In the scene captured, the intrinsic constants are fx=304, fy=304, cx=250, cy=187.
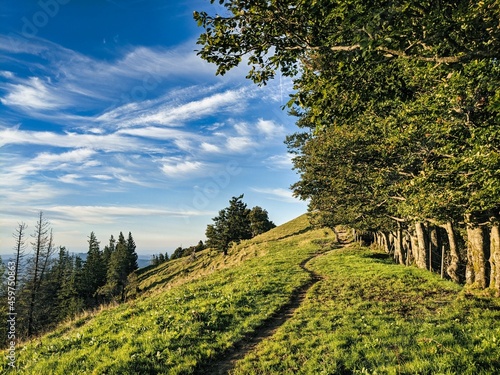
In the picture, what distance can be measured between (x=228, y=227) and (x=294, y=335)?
225 feet

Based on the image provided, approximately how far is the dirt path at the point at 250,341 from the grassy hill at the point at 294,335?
75 mm

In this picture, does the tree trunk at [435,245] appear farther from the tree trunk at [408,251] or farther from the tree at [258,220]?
the tree at [258,220]

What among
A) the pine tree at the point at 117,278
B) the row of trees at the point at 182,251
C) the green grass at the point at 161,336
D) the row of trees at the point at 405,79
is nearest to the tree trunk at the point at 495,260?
the row of trees at the point at 405,79

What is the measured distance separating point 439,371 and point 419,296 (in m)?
12.2

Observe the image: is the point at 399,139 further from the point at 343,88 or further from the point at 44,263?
the point at 44,263

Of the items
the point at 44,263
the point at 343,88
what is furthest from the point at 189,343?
the point at 44,263

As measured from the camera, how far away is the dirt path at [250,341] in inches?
405

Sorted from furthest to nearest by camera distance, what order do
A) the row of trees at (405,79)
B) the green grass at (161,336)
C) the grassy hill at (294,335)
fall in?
the green grass at (161,336) → the grassy hill at (294,335) → the row of trees at (405,79)

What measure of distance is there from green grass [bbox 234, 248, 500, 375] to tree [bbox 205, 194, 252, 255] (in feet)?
199

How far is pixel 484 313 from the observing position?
13.6m

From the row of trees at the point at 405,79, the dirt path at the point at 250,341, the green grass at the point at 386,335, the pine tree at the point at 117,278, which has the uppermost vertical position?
the row of trees at the point at 405,79

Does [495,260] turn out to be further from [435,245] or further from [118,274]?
[118,274]

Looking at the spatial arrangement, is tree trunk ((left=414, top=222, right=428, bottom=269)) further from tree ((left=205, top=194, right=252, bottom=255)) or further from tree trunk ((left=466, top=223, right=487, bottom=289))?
tree ((left=205, top=194, right=252, bottom=255))

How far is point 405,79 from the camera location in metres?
12.8
